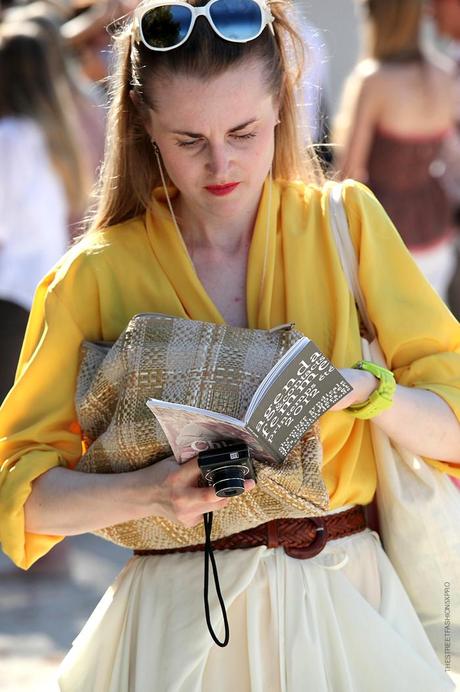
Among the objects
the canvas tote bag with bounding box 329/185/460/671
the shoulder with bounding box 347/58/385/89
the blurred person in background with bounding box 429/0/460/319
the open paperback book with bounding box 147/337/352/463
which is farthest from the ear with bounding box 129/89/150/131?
the blurred person in background with bounding box 429/0/460/319

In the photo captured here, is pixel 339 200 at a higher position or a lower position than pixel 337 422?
higher

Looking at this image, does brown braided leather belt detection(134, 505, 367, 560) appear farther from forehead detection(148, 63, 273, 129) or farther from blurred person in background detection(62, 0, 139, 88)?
blurred person in background detection(62, 0, 139, 88)

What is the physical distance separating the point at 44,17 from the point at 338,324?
3.89 metres

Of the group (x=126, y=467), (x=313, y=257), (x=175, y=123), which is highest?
(x=175, y=123)

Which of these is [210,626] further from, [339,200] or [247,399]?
[339,200]

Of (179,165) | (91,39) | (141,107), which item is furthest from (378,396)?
(91,39)

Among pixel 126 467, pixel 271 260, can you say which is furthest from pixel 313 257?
pixel 126 467

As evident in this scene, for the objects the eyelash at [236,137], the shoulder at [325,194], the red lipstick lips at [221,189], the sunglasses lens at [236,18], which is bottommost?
the shoulder at [325,194]

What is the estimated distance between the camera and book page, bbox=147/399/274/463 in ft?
7.73

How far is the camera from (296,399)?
2.43 metres

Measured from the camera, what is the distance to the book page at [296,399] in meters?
2.39

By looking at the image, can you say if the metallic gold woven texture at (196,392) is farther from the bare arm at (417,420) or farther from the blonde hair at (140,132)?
the blonde hair at (140,132)

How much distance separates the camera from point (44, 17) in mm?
6234

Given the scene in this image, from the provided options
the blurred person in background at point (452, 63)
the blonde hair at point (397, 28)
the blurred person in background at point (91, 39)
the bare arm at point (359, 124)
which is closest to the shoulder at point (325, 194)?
the bare arm at point (359, 124)
